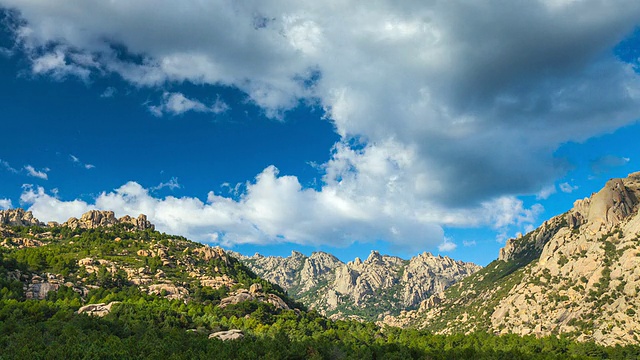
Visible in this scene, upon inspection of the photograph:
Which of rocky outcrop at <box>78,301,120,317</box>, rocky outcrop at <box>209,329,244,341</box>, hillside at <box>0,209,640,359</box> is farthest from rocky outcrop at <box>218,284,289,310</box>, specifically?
rocky outcrop at <box>209,329,244,341</box>

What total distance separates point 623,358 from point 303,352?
104 metres

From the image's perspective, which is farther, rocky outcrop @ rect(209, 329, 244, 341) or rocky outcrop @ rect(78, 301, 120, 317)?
rocky outcrop @ rect(78, 301, 120, 317)

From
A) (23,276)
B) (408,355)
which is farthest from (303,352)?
(23,276)

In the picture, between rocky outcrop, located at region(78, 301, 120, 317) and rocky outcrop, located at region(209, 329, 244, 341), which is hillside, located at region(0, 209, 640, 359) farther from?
rocky outcrop, located at region(209, 329, 244, 341)

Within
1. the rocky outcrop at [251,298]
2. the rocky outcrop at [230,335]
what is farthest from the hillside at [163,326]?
the rocky outcrop at [230,335]

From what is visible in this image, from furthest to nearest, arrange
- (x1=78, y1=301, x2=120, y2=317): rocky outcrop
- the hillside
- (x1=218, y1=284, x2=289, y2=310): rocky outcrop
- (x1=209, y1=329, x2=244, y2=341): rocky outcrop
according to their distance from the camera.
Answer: (x1=218, y1=284, x2=289, y2=310): rocky outcrop, (x1=78, y1=301, x2=120, y2=317): rocky outcrop, (x1=209, y1=329, x2=244, y2=341): rocky outcrop, the hillside

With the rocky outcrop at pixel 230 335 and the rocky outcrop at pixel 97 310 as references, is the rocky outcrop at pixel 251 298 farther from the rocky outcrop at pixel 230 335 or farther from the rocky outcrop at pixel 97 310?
the rocky outcrop at pixel 230 335

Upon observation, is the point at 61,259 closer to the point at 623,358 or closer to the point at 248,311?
the point at 248,311

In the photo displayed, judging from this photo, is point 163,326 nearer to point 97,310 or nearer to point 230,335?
point 230,335

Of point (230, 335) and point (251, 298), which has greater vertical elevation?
point (251, 298)

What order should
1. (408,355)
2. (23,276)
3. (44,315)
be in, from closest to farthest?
(408,355), (44,315), (23,276)

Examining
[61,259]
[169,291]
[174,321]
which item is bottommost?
[174,321]

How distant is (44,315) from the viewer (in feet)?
377

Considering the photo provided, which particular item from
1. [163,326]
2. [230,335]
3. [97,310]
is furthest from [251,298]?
[230,335]
